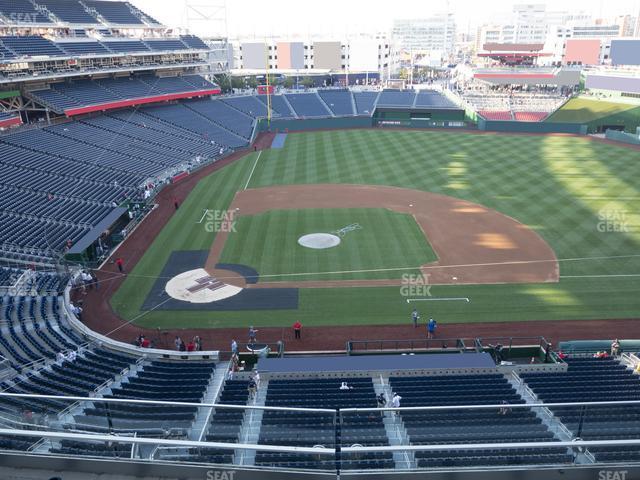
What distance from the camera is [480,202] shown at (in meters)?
38.8

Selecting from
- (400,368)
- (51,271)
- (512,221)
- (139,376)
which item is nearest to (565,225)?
(512,221)

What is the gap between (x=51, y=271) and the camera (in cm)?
2731

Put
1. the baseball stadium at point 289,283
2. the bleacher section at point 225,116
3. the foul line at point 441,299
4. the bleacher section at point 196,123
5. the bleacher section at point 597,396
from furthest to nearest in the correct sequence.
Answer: the bleacher section at point 225,116
the bleacher section at point 196,123
the foul line at point 441,299
the bleacher section at point 597,396
the baseball stadium at point 289,283

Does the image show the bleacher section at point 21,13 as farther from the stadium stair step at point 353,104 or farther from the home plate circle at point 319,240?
the home plate circle at point 319,240

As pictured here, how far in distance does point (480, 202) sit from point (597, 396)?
993 inches

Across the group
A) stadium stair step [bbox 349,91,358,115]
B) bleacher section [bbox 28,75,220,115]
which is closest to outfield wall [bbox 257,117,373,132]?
stadium stair step [bbox 349,91,358,115]

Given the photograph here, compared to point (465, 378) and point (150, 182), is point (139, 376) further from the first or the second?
point (150, 182)

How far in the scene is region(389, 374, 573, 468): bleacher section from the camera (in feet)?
23.4

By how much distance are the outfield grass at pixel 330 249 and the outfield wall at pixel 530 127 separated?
38103mm

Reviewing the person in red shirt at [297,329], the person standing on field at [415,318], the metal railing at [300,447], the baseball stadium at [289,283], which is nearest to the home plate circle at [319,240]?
the baseball stadium at [289,283]

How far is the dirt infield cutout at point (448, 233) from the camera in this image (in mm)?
27359

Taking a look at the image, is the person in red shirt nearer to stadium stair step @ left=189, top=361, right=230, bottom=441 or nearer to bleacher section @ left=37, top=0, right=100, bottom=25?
stadium stair step @ left=189, top=361, right=230, bottom=441

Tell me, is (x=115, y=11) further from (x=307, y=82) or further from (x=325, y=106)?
(x=307, y=82)

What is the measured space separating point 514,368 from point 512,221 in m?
19.2
